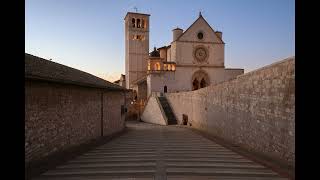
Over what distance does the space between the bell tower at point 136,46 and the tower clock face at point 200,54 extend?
40.1ft

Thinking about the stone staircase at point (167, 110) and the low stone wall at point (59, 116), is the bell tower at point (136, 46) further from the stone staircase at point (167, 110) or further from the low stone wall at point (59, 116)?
the low stone wall at point (59, 116)


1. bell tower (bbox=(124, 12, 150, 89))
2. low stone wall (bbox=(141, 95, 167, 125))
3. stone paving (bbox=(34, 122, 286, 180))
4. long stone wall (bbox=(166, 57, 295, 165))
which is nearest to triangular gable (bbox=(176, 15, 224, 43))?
low stone wall (bbox=(141, 95, 167, 125))

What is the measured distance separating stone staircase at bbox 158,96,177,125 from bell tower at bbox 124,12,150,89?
662 inches

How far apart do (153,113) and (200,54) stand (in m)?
13.2

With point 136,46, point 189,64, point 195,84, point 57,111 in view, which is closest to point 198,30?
point 189,64

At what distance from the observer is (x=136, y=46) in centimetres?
5919

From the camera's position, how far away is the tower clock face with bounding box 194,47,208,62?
5028cm

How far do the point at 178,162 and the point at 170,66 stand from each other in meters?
39.8

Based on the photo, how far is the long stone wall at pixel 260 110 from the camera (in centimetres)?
1084

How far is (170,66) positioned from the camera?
165ft

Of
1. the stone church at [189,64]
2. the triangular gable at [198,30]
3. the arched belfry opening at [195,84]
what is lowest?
the arched belfry opening at [195,84]

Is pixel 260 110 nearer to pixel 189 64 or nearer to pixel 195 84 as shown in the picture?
pixel 189 64

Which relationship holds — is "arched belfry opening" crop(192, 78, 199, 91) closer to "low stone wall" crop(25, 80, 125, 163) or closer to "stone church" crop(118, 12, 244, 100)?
"stone church" crop(118, 12, 244, 100)

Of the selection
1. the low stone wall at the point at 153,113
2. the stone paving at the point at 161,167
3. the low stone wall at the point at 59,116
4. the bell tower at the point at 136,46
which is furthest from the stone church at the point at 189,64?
the stone paving at the point at 161,167
